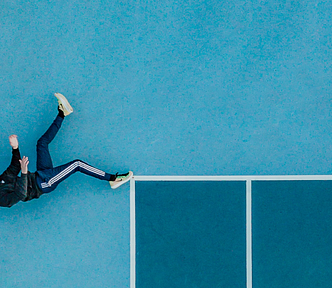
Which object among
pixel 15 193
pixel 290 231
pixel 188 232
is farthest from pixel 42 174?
pixel 290 231

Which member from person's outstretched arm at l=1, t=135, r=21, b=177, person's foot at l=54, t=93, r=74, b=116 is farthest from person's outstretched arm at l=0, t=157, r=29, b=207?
person's foot at l=54, t=93, r=74, b=116

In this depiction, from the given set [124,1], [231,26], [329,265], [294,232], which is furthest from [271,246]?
[124,1]

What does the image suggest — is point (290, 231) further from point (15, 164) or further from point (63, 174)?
point (15, 164)

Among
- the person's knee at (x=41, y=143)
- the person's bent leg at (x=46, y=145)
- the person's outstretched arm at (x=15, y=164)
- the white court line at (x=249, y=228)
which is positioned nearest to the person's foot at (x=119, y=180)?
the person's bent leg at (x=46, y=145)

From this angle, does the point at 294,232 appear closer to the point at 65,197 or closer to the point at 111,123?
the point at 111,123

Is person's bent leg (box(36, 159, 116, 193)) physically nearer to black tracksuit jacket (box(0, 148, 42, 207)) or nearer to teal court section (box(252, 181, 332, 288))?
black tracksuit jacket (box(0, 148, 42, 207))
